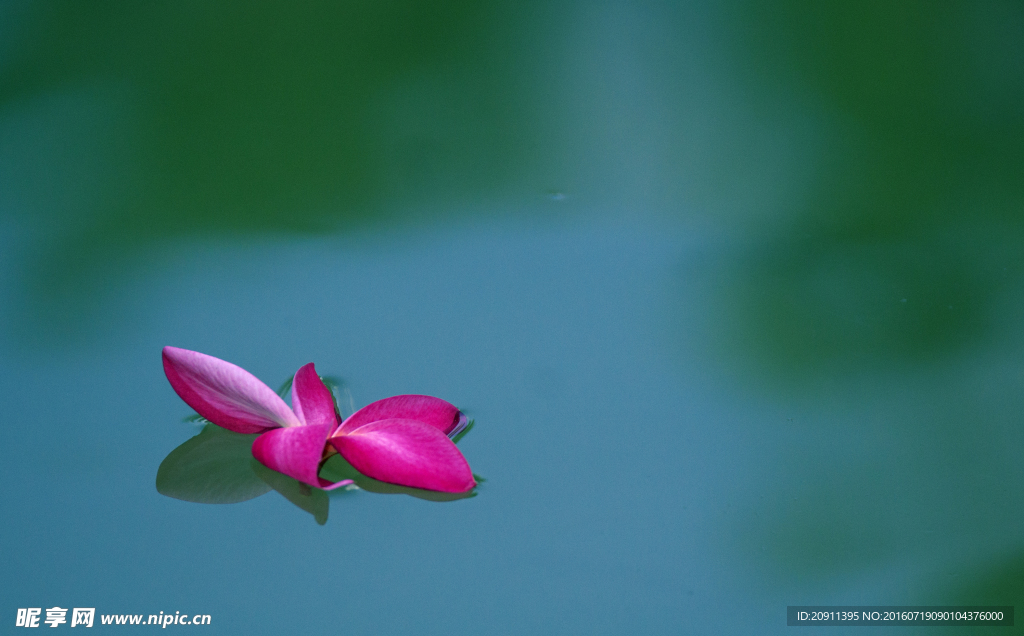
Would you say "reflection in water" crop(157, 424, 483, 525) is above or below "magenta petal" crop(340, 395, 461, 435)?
below

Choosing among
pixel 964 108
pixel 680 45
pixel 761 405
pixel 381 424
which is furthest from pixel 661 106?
pixel 381 424

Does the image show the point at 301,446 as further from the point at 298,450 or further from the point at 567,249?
the point at 567,249

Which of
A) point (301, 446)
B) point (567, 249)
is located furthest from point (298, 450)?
point (567, 249)
